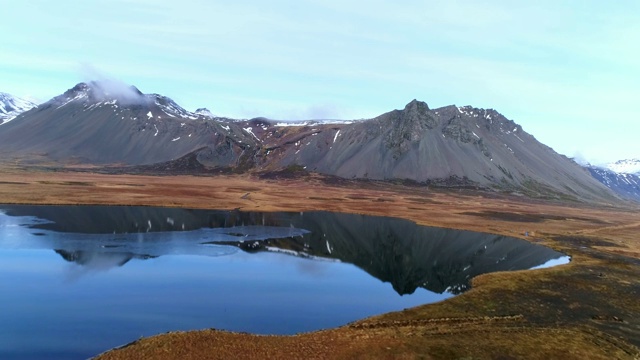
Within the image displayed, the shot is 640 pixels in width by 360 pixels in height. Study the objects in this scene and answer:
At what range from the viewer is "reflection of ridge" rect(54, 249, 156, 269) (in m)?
59.6

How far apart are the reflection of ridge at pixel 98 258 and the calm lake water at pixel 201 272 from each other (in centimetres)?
14

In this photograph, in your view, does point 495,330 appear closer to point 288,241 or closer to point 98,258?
point 288,241

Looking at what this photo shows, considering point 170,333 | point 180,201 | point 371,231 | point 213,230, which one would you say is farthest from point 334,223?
point 170,333

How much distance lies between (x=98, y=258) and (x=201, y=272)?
16.8 metres

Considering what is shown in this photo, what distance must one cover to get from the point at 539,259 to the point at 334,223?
53.0 meters

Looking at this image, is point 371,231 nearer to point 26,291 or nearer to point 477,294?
point 477,294

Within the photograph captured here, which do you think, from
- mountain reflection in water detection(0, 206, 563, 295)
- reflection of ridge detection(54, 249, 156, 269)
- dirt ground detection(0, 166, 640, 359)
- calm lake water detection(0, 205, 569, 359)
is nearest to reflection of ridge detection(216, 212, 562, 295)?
mountain reflection in water detection(0, 206, 563, 295)

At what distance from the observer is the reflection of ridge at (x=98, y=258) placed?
59.6 m

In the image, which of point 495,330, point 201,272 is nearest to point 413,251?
point 201,272

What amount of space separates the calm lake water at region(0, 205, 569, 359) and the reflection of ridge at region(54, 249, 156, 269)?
0.14 m

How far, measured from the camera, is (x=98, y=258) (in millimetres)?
62812

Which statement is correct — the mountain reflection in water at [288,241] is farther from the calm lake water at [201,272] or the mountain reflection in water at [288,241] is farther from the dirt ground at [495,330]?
the dirt ground at [495,330]

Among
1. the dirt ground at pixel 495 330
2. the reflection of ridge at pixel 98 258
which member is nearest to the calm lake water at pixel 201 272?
the reflection of ridge at pixel 98 258

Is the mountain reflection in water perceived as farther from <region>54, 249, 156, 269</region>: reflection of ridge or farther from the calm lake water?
the calm lake water
